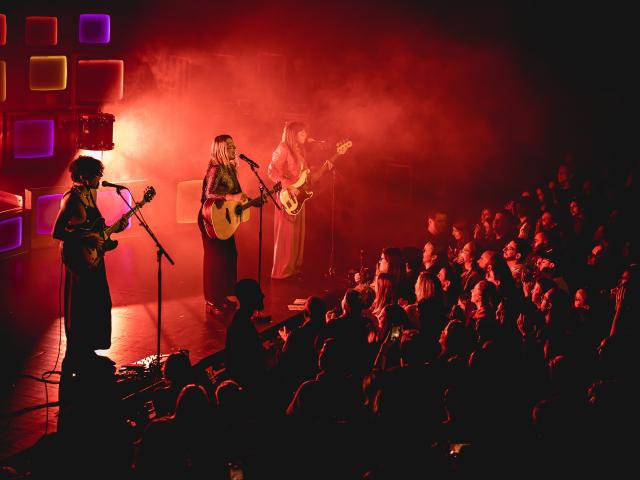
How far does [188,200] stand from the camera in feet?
48.9

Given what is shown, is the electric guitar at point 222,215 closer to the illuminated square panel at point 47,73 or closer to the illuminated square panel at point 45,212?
the illuminated square panel at point 45,212

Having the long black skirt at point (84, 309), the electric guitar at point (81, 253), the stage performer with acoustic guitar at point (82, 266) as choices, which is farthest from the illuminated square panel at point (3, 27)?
the long black skirt at point (84, 309)

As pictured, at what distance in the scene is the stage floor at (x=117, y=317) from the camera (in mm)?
6223

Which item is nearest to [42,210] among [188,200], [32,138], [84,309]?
[32,138]

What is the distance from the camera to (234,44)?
1352 cm

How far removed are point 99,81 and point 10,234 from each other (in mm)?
3265

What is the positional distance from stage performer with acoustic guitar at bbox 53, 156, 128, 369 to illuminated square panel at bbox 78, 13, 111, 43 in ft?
24.4

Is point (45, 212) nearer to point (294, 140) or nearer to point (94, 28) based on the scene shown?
point (94, 28)

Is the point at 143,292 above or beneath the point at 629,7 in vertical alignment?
beneath

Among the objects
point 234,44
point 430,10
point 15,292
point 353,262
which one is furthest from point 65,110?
point 430,10

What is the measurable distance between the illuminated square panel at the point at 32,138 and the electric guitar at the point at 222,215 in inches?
222

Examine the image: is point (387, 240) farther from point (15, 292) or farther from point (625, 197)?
point (15, 292)

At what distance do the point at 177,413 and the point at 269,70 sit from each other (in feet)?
33.9

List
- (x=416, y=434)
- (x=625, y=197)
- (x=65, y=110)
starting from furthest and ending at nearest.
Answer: (x=65, y=110) → (x=625, y=197) → (x=416, y=434)
